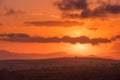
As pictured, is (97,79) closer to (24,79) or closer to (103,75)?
(103,75)

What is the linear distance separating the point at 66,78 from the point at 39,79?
769cm

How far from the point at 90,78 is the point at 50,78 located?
12.7m

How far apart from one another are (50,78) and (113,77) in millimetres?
19164

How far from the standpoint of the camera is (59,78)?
131250 millimetres

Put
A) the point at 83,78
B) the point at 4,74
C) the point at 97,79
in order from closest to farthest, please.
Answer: the point at 97,79
the point at 83,78
the point at 4,74

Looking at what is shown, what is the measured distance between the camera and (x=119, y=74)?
129 m

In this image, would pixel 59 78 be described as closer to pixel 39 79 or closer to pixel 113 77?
pixel 39 79

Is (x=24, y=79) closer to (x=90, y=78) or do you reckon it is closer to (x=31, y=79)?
(x=31, y=79)

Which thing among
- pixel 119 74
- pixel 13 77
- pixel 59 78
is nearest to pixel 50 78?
pixel 59 78

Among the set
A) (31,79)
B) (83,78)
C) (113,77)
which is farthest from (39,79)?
(113,77)

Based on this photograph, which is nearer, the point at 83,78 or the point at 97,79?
the point at 97,79

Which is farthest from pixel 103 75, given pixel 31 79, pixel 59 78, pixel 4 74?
pixel 4 74

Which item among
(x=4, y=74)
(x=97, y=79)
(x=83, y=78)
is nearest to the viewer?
(x=97, y=79)

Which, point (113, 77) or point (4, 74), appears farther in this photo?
point (4, 74)
